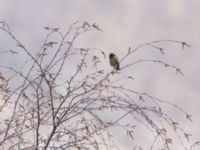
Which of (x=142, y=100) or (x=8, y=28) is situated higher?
(x=8, y=28)

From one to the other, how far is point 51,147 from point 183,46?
1920 mm

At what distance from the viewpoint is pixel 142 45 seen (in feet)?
22.2

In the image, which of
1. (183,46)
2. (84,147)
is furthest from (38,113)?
(183,46)

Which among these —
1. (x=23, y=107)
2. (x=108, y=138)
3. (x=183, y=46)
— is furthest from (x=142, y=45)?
(x=23, y=107)

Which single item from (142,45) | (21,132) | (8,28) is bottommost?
(21,132)

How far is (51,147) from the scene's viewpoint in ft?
21.2

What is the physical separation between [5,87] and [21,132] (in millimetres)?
623

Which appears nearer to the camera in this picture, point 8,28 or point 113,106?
point 113,106

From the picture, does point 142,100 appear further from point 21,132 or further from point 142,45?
point 21,132

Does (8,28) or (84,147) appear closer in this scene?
(84,147)

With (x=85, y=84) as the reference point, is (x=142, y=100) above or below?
below

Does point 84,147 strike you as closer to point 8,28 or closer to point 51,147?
point 51,147

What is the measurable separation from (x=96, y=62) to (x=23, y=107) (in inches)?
40.9

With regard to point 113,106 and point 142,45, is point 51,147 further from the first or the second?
point 142,45
